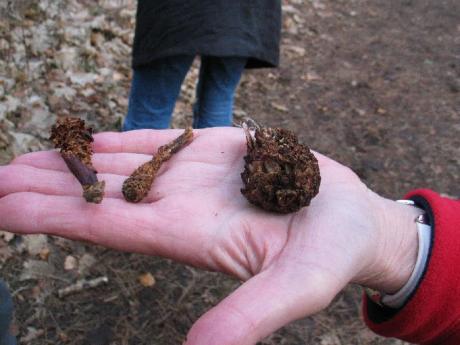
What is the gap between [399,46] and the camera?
7.50 meters

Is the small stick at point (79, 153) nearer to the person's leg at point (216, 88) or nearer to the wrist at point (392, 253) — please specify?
the wrist at point (392, 253)

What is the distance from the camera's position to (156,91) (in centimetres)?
400

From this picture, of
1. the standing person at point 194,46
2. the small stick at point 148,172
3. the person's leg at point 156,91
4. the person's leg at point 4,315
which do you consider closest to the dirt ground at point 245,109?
the person's leg at point 4,315

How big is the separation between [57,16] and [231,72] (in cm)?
297

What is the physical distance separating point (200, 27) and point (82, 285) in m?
2.07

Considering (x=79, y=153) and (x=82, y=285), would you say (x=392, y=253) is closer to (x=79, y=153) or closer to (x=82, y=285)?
(x=79, y=153)

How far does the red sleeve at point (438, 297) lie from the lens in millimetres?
2062

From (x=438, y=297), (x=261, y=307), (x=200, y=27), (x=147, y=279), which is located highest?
(x=200, y=27)

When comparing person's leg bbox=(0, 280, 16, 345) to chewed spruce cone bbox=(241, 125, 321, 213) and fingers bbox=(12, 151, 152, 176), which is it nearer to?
fingers bbox=(12, 151, 152, 176)

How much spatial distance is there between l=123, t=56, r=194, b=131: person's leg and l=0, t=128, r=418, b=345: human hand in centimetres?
143

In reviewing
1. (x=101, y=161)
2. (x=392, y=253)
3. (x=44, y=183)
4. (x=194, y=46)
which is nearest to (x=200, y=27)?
(x=194, y=46)

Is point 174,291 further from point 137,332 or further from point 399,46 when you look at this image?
point 399,46

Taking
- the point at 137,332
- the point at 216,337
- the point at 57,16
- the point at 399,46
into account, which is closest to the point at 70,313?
the point at 137,332

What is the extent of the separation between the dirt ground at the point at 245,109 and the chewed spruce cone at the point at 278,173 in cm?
155
